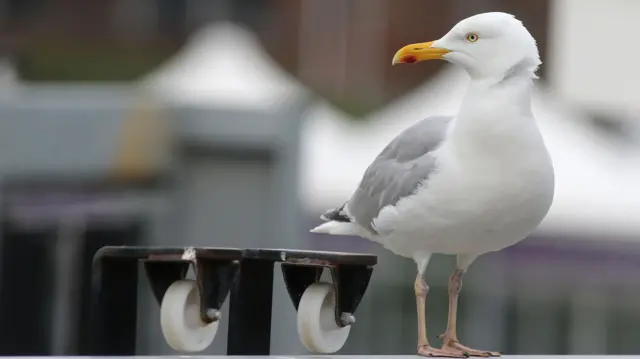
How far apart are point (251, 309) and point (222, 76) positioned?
19.5 ft

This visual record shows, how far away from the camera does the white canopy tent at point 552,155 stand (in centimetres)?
748

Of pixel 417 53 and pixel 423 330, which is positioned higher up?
pixel 417 53

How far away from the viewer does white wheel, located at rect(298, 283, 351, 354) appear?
2086mm

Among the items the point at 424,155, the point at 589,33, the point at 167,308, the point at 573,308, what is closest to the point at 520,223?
the point at 424,155

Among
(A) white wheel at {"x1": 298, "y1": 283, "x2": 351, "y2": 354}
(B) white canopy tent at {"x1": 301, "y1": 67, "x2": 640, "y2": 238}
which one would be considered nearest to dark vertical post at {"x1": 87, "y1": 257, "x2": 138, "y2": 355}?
(A) white wheel at {"x1": 298, "y1": 283, "x2": 351, "y2": 354}

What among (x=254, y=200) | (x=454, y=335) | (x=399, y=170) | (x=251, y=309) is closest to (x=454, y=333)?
(x=454, y=335)

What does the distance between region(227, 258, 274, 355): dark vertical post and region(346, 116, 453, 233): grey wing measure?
334 mm

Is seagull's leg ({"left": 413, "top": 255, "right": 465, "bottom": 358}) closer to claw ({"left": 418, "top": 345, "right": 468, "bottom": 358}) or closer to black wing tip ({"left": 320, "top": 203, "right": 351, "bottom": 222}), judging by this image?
claw ({"left": 418, "top": 345, "right": 468, "bottom": 358})

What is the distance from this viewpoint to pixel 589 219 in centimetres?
745

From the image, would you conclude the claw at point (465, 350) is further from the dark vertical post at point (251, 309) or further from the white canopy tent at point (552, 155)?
the white canopy tent at point (552, 155)

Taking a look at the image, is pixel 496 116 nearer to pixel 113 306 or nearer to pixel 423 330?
pixel 423 330

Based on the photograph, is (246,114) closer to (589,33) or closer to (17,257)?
(17,257)

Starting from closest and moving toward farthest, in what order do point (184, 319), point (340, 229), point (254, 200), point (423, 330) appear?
point (184, 319), point (423, 330), point (340, 229), point (254, 200)

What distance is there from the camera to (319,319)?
6.84 feet
